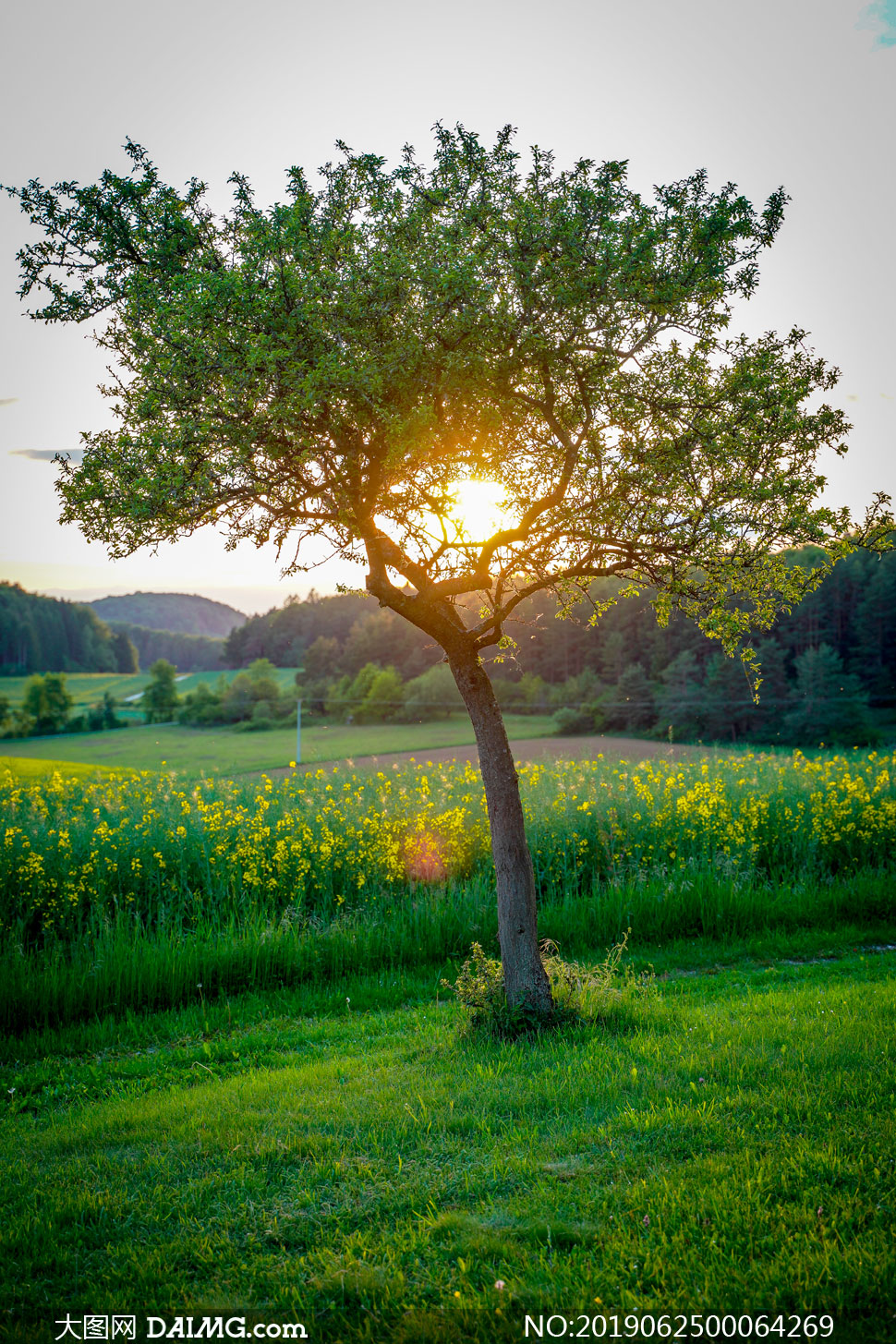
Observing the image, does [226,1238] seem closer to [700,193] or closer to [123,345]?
[123,345]

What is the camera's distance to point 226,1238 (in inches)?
138

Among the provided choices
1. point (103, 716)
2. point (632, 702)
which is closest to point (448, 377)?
point (632, 702)

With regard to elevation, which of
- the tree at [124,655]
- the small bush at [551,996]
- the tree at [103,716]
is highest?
the tree at [124,655]

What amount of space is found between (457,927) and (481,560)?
4.75 m

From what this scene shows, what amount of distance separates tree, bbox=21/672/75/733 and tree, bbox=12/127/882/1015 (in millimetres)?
52521

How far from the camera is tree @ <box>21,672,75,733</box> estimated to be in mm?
52250

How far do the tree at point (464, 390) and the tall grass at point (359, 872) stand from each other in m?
3.20

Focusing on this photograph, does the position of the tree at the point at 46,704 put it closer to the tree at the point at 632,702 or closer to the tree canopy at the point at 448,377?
the tree at the point at 632,702

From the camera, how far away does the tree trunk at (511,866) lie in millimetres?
6195

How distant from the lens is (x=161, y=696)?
5962cm

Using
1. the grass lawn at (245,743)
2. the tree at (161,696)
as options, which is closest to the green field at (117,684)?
the tree at (161,696)

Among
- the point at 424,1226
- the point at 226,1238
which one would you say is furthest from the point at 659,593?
the point at 226,1238

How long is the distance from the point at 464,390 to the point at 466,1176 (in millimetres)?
4667

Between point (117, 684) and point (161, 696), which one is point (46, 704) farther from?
point (117, 684)
